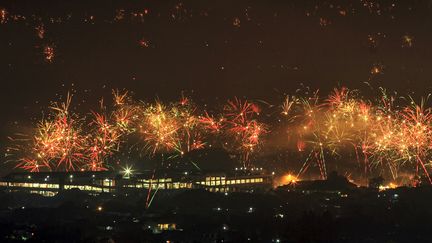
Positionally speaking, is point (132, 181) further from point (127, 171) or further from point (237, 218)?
point (237, 218)

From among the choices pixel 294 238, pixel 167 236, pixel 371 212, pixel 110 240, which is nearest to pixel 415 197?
pixel 371 212

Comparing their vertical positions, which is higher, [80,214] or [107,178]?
[107,178]

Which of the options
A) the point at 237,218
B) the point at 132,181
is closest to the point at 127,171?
the point at 132,181

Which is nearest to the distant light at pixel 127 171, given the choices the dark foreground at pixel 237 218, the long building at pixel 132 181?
the long building at pixel 132 181

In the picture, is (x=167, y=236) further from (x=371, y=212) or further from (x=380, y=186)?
(x=380, y=186)

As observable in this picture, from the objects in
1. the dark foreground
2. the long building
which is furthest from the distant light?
the dark foreground

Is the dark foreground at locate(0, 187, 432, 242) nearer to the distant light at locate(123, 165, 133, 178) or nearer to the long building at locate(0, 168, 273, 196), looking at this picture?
the long building at locate(0, 168, 273, 196)
